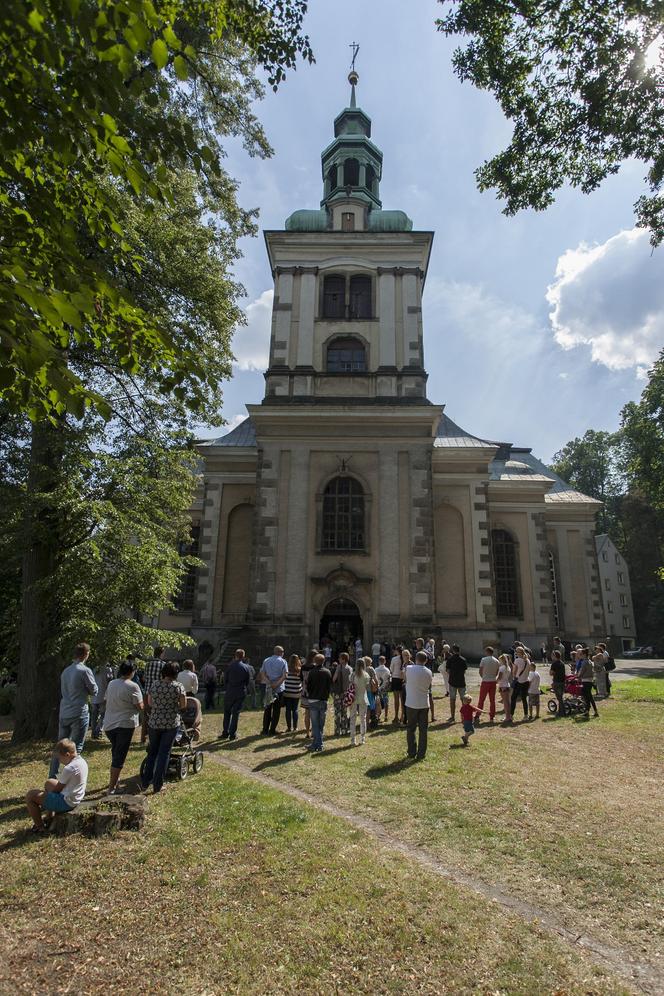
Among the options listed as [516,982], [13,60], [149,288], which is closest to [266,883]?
[516,982]

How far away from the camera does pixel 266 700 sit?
41.7ft

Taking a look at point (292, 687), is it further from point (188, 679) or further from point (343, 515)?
point (343, 515)

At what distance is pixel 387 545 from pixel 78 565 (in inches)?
551

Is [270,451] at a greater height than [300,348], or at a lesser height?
lesser

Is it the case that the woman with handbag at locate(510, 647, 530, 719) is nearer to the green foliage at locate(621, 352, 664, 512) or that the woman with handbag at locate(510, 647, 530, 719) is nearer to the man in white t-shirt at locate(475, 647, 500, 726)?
the man in white t-shirt at locate(475, 647, 500, 726)

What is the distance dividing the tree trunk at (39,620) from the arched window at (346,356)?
54.4ft

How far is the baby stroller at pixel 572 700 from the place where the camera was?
48.2ft

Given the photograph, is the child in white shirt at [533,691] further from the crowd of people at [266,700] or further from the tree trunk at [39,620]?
the tree trunk at [39,620]

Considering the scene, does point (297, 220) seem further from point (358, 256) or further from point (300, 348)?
point (300, 348)

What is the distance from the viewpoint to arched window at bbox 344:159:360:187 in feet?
101

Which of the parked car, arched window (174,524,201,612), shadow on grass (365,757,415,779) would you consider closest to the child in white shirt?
shadow on grass (365,757,415,779)

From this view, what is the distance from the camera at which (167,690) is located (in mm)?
8016

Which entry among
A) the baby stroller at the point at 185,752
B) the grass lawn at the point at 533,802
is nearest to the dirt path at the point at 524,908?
the grass lawn at the point at 533,802

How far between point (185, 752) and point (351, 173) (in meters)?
30.5
